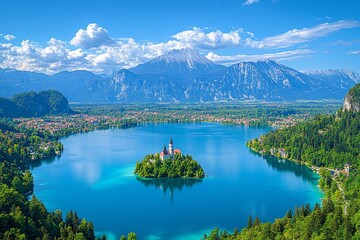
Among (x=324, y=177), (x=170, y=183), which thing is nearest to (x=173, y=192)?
(x=170, y=183)

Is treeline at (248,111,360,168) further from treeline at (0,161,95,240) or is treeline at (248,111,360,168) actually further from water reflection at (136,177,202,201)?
treeline at (0,161,95,240)

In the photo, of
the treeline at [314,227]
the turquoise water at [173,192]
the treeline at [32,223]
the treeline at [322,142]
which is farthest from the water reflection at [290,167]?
the treeline at [32,223]

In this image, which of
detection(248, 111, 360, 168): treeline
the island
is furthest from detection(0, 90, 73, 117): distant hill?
the island

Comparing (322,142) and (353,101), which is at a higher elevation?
(353,101)

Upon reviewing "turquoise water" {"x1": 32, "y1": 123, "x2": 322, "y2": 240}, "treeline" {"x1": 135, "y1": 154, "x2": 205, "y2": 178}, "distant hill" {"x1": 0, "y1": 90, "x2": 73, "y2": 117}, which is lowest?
"turquoise water" {"x1": 32, "y1": 123, "x2": 322, "y2": 240}

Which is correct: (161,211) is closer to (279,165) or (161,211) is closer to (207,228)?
(207,228)

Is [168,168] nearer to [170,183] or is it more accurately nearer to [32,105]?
[170,183]
